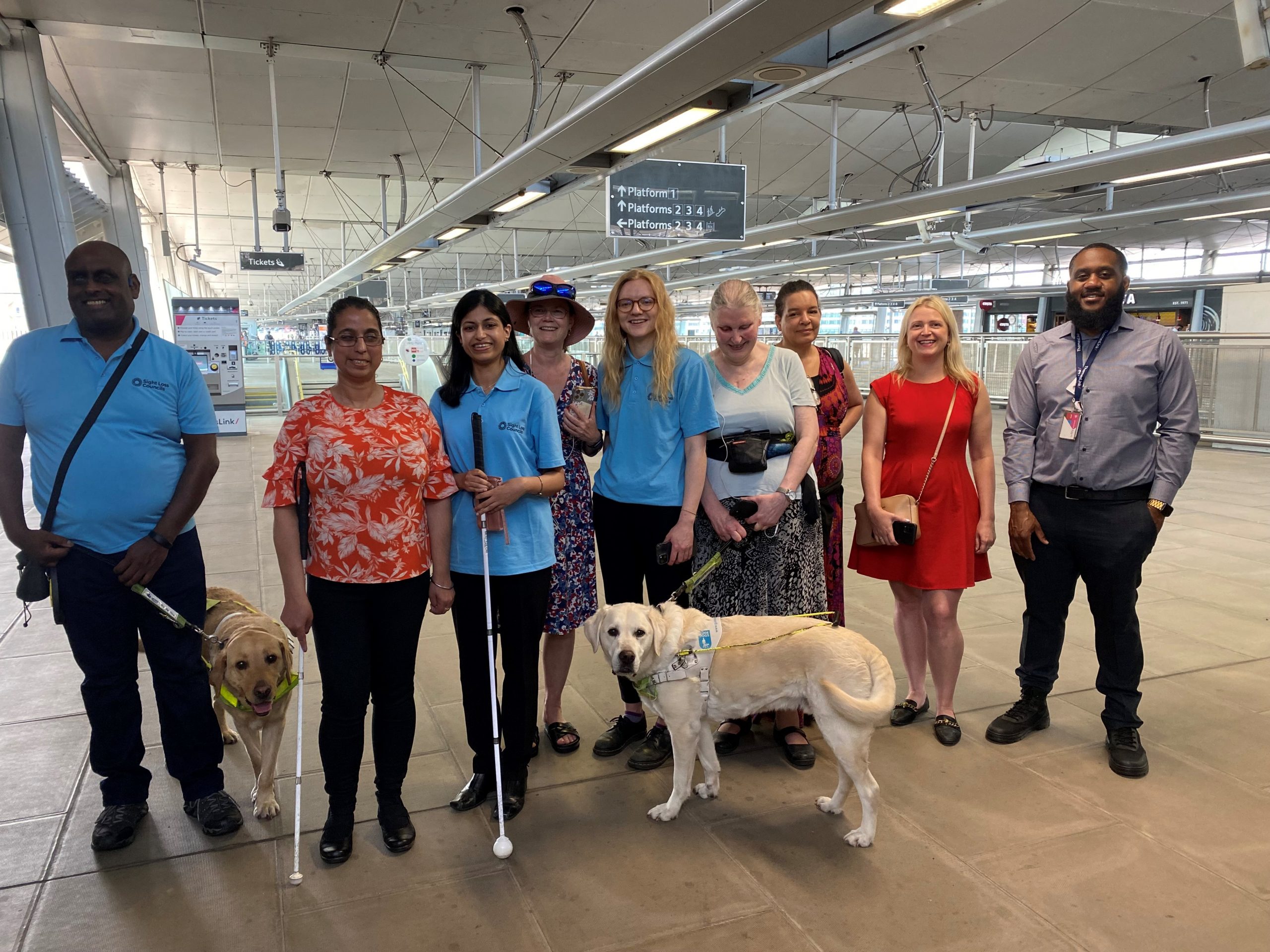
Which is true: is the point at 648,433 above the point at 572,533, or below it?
above

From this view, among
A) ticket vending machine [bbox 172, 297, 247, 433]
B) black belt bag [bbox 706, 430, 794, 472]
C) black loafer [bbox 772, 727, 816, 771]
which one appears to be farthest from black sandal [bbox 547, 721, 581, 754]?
ticket vending machine [bbox 172, 297, 247, 433]

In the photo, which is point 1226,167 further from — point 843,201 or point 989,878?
point 843,201

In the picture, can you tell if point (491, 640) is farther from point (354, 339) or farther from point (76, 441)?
point (76, 441)

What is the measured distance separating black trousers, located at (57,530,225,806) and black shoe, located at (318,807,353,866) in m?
0.53

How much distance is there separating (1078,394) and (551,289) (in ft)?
6.69

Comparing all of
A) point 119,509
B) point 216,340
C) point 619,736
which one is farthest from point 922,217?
point 216,340

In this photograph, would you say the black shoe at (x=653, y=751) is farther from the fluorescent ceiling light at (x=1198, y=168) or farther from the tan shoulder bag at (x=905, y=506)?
the fluorescent ceiling light at (x=1198, y=168)

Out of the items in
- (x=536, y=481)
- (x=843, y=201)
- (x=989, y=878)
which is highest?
(x=843, y=201)

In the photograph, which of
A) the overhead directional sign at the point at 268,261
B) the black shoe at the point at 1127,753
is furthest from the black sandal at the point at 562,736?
the overhead directional sign at the point at 268,261

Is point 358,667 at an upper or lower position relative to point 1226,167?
lower

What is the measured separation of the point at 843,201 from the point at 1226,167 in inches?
327

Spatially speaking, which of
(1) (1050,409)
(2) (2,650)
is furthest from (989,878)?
(2) (2,650)

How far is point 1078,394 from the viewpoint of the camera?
3.08 m

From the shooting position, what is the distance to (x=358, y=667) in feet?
8.05
